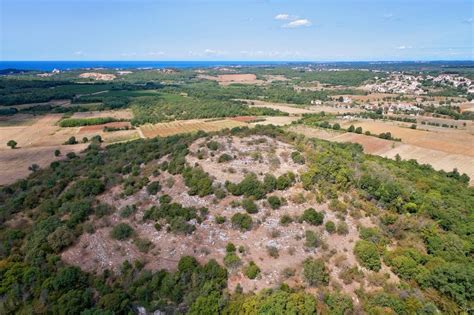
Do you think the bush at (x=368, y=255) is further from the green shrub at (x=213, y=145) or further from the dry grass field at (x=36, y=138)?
the dry grass field at (x=36, y=138)

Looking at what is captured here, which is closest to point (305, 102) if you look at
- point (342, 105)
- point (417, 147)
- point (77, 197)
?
point (342, 105)

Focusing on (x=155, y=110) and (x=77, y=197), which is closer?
(x=77, y=197)

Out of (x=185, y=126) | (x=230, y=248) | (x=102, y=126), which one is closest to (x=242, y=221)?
(x=230, y=248)

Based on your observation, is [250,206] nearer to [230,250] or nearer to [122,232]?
[230,250]

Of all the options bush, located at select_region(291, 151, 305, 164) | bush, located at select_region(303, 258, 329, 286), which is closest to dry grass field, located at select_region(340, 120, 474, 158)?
bush, located at select_region(291, 151, 305, 164)

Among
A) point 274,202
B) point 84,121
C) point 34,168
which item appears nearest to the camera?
point 274,202

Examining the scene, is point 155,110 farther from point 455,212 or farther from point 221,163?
point 455,212

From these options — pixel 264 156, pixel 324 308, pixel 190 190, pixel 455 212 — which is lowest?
pixel 324 308
